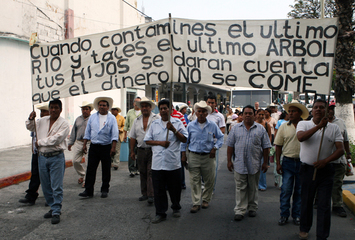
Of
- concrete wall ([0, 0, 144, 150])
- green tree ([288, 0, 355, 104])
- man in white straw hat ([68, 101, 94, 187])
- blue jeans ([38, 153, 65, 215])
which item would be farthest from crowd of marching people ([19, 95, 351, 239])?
concrete wall ([0, 0, 144, 150])

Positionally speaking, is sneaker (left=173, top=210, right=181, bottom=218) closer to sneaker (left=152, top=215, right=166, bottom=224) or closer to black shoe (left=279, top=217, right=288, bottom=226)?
sneaker (left=152, top=215, right=166, bottom=224)

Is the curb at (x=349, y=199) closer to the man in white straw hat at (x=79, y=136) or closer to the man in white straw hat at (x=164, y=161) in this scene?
the man in white straw hat at (x=164, y=161)

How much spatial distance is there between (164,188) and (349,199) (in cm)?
334

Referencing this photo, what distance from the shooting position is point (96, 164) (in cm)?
696

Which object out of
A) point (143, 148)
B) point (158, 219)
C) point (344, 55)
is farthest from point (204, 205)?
point (344, 55)

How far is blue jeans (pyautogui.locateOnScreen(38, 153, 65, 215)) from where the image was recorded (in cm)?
545

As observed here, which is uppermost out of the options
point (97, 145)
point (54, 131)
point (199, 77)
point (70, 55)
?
point (70, 55)

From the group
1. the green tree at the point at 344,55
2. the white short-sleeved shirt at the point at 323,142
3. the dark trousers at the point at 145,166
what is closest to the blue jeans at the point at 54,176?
the dark trousers at the point at 145,166

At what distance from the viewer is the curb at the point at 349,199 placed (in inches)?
237

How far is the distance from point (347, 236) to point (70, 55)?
16.4 ft

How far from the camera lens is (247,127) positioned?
564cm

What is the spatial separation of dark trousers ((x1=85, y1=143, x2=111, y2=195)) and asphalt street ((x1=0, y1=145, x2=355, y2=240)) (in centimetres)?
24

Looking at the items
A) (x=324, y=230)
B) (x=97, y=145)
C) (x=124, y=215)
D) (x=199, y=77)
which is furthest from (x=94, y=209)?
(x=324, y=230)

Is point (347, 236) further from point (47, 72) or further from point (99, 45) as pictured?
point (47, 72)
